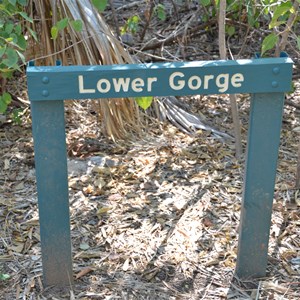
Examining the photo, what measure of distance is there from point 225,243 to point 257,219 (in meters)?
0.48

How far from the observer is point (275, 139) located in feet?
8.30

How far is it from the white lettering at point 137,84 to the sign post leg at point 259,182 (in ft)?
1.49

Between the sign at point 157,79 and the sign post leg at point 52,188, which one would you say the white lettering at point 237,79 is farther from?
the sign post leg at point 52,188

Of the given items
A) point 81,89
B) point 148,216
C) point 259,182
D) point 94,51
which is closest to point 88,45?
point 94,51

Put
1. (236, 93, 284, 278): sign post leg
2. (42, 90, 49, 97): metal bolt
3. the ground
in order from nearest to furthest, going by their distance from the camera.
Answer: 1. (42, 90, 49, 97): metal bolt
2. (236, 93, 284, 278): sign post leg
3. the ground

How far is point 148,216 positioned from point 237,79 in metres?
1.17

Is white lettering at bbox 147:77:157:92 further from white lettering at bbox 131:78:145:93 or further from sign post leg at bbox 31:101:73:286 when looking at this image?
sign post leg at bbox 31:101:73:286

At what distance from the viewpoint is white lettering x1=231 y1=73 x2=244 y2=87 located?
7.95ft

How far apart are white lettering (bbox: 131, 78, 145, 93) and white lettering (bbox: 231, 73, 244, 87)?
0.35 meters

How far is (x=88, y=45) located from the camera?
391 centimetres

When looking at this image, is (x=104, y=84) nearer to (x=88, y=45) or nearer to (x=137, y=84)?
(x=137, y=84)

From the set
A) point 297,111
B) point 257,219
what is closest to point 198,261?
point 257,219

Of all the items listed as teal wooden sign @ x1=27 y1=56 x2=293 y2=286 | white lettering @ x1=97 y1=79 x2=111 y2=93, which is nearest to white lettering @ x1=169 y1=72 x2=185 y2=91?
teal wooden sign @ x1=27 y1=56 x2=293 y2=286

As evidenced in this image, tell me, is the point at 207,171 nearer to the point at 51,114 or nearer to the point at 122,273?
the point at 122,273
